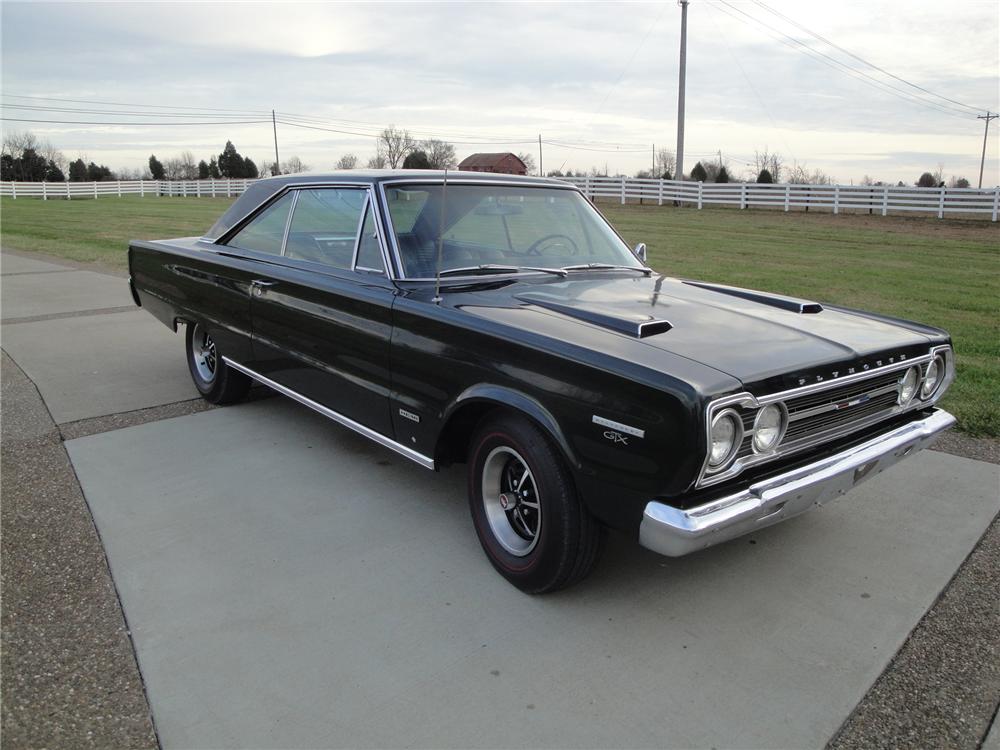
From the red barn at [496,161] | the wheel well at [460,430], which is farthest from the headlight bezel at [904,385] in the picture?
the red barn at [496,161]

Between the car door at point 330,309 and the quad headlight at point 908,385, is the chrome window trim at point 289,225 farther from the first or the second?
the quad headlight at point 908,385

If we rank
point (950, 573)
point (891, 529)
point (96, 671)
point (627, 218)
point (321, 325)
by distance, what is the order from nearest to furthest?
point (96, 671)
point (950, 573)
point (891, 529)
point (321, 325)
point (627, 218)

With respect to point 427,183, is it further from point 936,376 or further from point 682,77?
point 682,77

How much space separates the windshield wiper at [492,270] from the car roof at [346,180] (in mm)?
558

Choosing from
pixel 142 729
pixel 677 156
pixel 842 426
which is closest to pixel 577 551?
pixel 842 426

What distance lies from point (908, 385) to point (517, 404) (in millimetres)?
1754

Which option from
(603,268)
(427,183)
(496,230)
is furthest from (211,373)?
(603,268)

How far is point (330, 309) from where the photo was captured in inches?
156

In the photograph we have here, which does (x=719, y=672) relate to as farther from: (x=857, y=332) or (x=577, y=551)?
(x=857, y=332)

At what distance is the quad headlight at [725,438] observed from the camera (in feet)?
8.29

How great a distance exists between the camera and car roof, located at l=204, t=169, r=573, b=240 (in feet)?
13.1

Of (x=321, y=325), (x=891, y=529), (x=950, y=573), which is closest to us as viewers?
(x=950, y=573)

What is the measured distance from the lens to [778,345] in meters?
2.96

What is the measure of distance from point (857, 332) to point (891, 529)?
1039 millimetres
